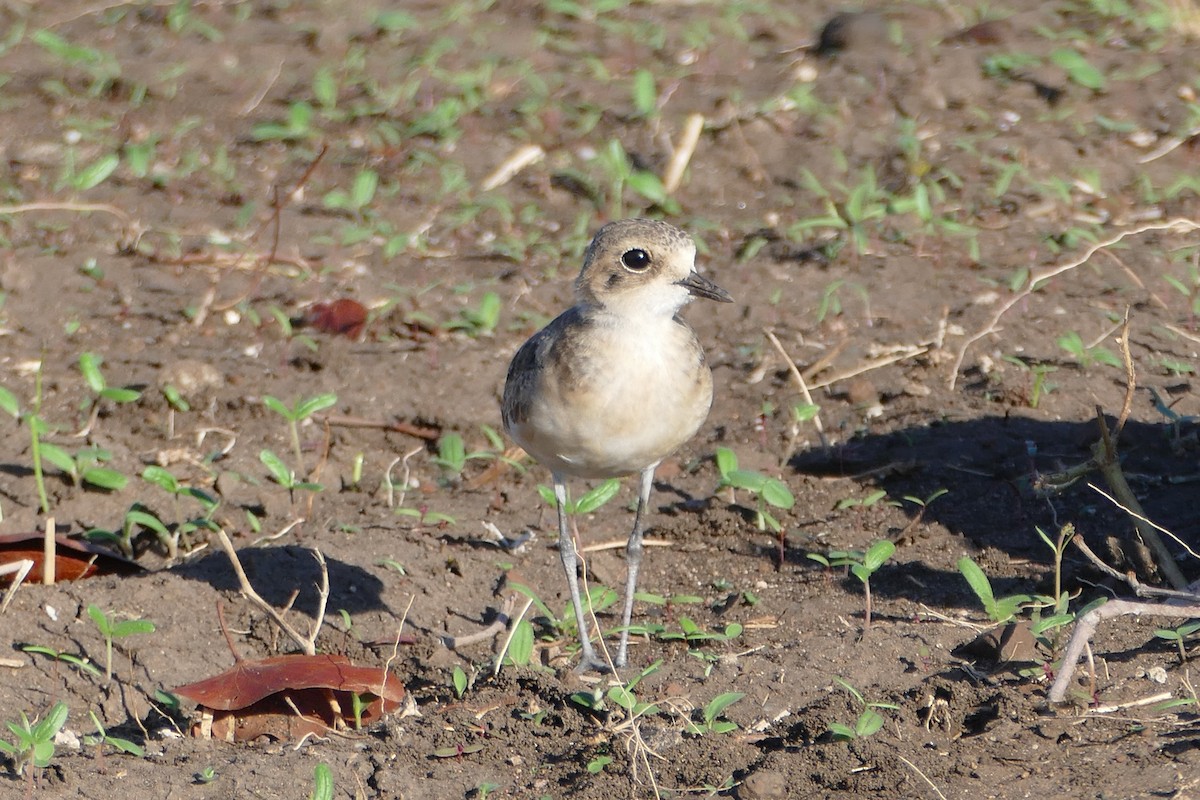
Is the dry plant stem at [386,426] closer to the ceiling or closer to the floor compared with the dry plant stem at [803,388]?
closer to the floor

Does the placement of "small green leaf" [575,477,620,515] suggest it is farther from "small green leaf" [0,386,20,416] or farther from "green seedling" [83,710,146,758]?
"small green leaf" [0,386,20,416]

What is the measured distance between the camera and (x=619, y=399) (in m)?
4.82

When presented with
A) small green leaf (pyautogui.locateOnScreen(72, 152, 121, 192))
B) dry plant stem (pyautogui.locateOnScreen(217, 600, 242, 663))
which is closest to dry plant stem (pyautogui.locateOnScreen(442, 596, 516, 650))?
dry plant stem (pyautogui.locateOnScreen(217, 600, 242, 663))

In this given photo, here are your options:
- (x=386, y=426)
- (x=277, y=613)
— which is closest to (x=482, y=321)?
(x=386, y=426)

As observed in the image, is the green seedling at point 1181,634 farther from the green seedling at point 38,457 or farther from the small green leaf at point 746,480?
the green seedling at point 38,457

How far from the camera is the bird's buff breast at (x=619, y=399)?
4.83 meters

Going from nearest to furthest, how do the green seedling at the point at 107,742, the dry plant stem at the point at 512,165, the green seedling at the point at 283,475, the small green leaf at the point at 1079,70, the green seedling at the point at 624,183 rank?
the green seedling at the point at 107,742, the green seedling at the point at 283,475, the green seedling at the point at 624,183, the dry plant stem at the point at 512,165, the small green leaf at the point at 1079,70

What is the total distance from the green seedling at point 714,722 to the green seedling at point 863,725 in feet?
1.04

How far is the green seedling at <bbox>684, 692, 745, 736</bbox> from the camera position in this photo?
4.33 meters

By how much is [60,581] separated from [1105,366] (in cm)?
459

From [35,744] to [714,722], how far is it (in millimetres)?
1941

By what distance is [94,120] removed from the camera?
968 centimetres

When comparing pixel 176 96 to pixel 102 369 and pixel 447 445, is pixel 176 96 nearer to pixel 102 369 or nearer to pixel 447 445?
pixel 102 369

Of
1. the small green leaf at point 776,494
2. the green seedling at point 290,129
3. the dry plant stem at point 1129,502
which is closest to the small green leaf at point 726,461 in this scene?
the small green leaf at point 776,494
